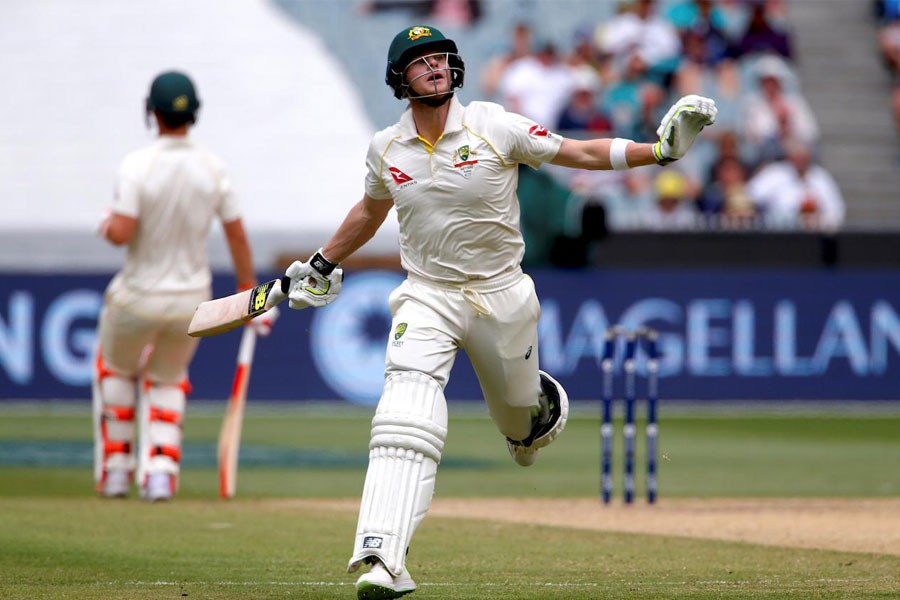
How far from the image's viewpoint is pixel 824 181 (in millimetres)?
17453

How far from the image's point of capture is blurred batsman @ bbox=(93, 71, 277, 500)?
8523mm

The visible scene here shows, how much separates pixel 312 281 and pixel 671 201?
37.8 feet

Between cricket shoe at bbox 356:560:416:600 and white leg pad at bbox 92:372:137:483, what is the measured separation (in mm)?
3739

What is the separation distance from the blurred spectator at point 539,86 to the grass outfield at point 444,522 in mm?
5447

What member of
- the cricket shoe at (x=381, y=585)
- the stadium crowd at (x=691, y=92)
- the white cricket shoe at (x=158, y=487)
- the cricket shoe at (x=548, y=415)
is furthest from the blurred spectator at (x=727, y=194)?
the cricket shoe at (x=381, y=585)

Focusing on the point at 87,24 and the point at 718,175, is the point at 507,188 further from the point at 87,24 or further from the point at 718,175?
the point at 87,24

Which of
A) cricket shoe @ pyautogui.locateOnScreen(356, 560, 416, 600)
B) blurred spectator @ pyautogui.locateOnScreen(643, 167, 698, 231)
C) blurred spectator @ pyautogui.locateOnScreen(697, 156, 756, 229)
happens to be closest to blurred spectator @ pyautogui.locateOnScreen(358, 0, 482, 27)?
blurred spectator @ pyautogui.locateOnScreen(643, 167, 698, 231)

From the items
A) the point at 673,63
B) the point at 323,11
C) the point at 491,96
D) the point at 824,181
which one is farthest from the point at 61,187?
the point at 824,181

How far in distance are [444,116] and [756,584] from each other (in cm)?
204

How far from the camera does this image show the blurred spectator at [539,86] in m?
18.4

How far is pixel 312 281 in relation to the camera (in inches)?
232

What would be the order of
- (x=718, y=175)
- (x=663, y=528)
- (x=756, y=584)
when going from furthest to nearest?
1. (x=718, y=175)
2. (x=663, y=528)
3. (x=756, y=584)

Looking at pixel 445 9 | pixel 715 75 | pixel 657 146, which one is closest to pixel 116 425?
pixel 657 146

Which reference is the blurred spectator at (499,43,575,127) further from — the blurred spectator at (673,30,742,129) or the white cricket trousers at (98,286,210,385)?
the white cricket trousers at (98,286,210,385)
